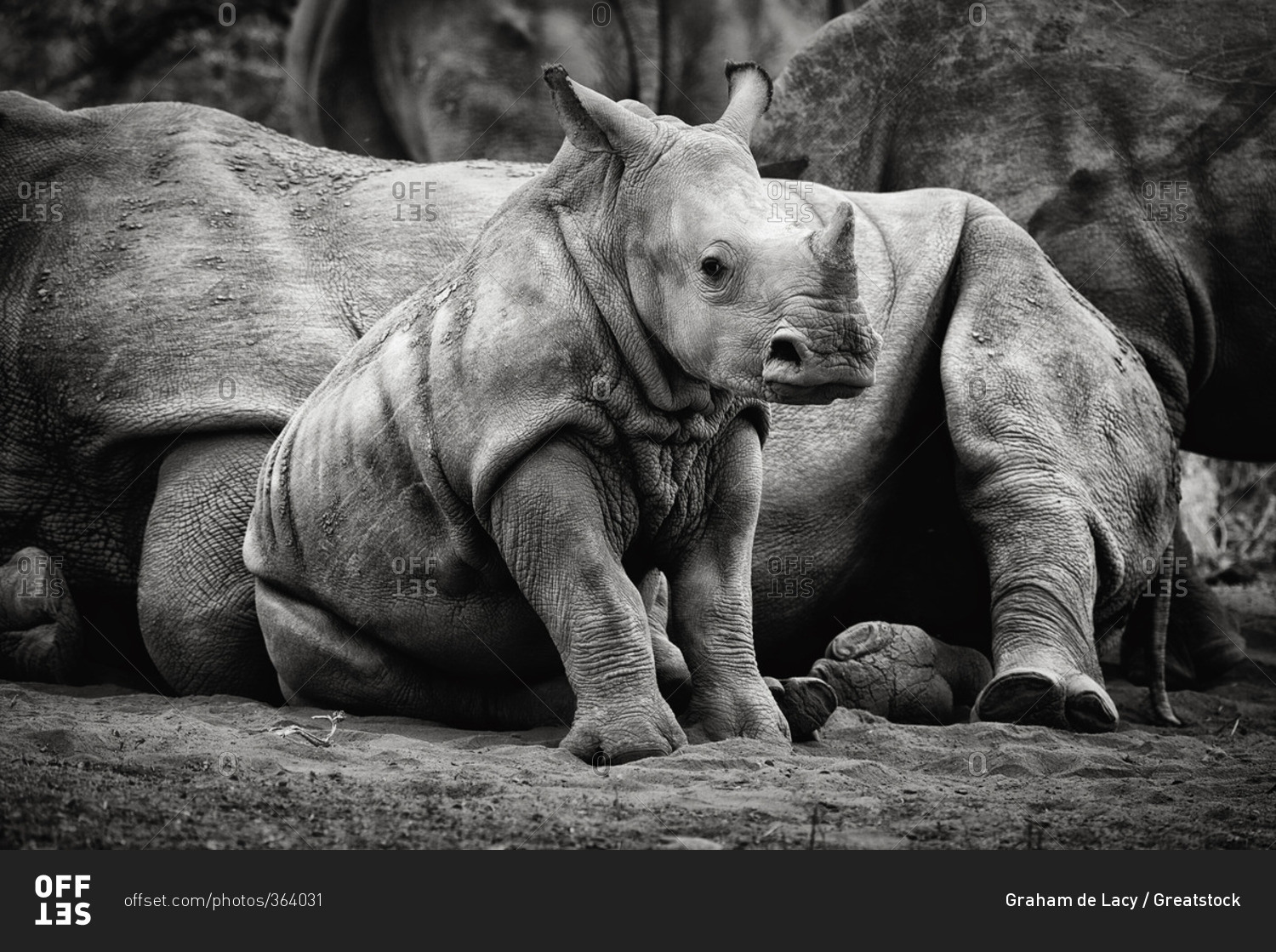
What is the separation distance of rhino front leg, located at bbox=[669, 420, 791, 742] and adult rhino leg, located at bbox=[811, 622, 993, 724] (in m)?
0.77

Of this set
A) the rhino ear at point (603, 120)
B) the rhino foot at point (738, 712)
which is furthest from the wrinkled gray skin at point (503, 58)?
the rhino foot at point (738, 712)

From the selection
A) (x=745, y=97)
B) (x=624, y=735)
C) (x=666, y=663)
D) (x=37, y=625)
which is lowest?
(x=624, y=735)

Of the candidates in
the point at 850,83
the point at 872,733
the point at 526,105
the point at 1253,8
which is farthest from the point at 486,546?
the point at 526,105

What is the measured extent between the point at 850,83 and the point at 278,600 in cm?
356

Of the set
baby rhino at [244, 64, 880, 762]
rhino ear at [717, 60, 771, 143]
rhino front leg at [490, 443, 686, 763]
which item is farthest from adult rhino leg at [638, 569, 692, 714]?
rhino ear at [717, 60, 771, 143]

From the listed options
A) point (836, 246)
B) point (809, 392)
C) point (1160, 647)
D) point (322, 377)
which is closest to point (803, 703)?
point (809, 392)

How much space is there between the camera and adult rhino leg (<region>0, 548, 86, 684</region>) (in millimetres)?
6570

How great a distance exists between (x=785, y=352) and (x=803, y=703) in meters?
1.20

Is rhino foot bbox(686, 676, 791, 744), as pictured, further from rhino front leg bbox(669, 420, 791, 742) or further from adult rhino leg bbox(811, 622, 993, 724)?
adult rhino leg bbox(811, 622, 993, 724)

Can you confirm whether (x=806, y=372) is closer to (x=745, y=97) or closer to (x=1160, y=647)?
(x=745, y=97)

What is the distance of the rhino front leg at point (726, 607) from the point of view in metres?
5.47

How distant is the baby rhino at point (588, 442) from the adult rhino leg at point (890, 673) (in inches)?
29.8

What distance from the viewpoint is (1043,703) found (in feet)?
19.8

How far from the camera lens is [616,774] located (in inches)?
193
